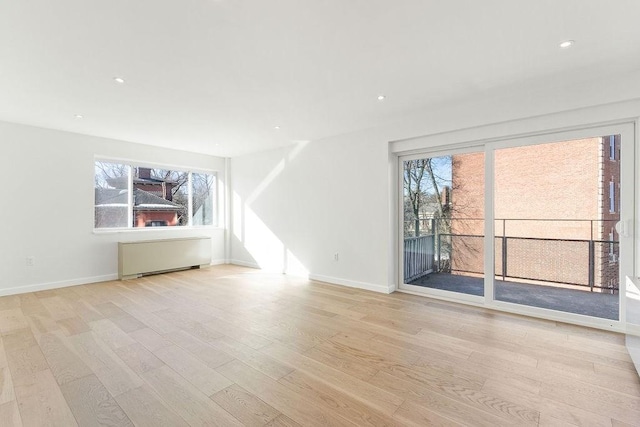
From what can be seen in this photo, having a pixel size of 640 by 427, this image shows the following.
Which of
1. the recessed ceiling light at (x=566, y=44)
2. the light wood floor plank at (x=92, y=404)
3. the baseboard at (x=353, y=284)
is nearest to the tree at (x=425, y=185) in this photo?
the baseboard at (x=353, y=284)

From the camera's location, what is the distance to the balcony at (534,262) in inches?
119

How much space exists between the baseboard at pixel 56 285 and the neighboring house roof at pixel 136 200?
125cm

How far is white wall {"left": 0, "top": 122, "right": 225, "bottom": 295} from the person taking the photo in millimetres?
4188

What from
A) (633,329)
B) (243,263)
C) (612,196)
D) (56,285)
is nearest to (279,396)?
(633,329)

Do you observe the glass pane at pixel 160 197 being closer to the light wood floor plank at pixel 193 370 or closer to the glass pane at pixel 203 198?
the glass pane at pixel 203 198

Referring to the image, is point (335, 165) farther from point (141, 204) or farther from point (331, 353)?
point (141, 204)

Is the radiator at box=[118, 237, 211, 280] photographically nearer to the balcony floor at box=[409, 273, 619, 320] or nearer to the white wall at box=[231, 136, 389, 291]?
the white wall at box=[231, 136, 389, 291]

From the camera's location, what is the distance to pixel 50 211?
14.8 feet

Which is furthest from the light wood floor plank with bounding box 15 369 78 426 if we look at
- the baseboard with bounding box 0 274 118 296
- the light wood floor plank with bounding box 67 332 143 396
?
the baseboard with bounding box 0 274 118 296

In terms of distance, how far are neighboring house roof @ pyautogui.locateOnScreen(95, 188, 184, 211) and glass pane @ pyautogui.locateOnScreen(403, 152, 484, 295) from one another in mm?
4702

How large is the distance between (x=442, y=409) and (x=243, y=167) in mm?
5700

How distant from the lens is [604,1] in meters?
1.81

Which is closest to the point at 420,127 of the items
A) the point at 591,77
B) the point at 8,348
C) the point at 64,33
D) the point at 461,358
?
the point at 591,77

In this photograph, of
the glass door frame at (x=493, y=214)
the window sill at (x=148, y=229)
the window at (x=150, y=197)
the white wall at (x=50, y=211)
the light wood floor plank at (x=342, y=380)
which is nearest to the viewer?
the light wood floor plank at (x=342, y=380)
